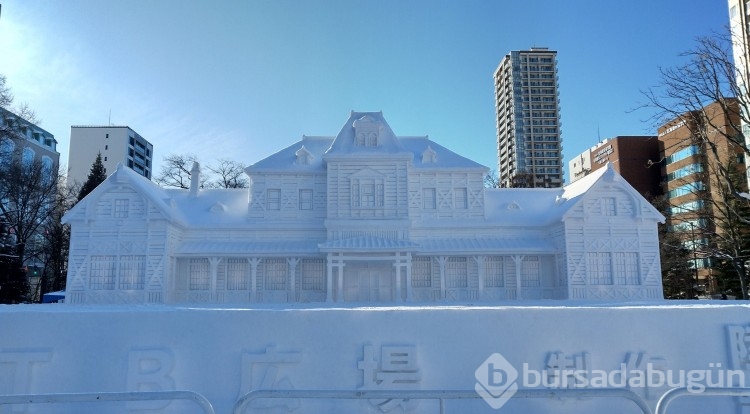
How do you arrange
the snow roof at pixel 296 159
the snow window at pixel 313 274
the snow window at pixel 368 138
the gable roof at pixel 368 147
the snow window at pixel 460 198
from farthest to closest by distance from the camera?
the snow window at pixel 460 198 < the snow roof at pixel 296 159 < the snow window at pixel 368 138 < the gable roof at pixel 368 147 < the snow window at pixel 313 274

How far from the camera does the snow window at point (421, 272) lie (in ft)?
82.7

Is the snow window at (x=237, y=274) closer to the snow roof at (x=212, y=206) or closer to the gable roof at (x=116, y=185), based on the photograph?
the snow roof at (x=212, y=206)

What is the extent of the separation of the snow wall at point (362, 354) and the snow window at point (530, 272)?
56.4 feet

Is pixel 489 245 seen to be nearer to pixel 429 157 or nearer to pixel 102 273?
pixel 429 157

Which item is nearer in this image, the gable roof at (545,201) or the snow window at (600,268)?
the snow window at (600,268)

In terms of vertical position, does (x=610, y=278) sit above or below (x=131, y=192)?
below

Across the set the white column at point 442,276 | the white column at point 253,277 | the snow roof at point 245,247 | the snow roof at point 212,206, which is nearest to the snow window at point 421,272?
the white column at point 442,276

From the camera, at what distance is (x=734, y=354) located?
8312 mm

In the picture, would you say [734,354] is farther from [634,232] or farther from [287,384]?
[634,232]

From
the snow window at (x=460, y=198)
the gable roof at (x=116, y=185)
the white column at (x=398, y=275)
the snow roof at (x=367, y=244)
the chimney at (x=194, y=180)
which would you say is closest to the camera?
the snow roof at (x=367, y=244)

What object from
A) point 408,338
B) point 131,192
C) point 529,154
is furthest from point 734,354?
point 529,154

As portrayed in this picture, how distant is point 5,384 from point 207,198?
20787 mm

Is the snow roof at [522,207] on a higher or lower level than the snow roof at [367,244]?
higher

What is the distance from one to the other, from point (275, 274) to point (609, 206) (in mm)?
17650
